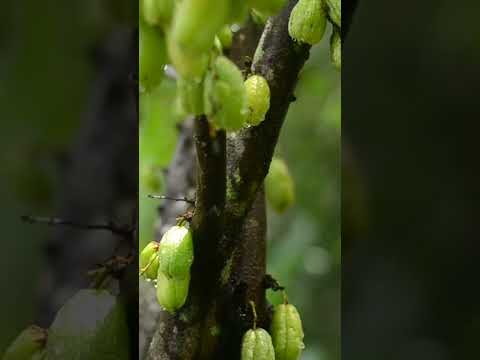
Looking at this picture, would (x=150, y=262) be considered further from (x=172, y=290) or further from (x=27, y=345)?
(x=27, y=345)

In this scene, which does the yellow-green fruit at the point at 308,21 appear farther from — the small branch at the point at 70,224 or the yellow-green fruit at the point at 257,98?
the small branch at the point at 70,224

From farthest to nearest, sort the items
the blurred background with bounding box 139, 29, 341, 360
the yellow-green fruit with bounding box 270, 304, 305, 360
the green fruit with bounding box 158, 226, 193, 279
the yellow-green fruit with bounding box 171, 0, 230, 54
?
the blurred background with bounding box 139, 29, 341, 360
the yellow-green fruit with bounding box 270, 304, 305, 360
the green fruit with bounding box 158, 226, 193, 279
the yellow-green fruit with bounding box 171, 0, 230, 54

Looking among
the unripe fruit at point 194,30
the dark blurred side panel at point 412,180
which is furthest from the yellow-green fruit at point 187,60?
the dark blurred side panel at point 412,180

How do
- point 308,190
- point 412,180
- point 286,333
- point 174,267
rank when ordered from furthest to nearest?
1. point 308,190
2. point 412,180
3. point 286,333
4. point 174,267

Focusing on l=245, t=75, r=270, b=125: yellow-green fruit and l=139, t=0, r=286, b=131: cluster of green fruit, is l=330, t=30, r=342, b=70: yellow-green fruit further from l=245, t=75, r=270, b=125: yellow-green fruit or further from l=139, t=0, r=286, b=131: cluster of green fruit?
l=139, t=0, r=286, b=131: cluster of green fruit

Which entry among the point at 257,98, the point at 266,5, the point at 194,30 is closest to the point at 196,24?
the point at 194,30

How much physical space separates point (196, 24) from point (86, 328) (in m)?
0.45

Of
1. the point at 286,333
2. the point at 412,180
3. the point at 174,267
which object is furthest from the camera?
the point at 412,180

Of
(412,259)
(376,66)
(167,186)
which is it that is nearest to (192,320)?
(167,186)

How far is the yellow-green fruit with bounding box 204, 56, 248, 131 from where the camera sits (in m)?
0.83

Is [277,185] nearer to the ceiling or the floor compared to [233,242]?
nearer to the ceiling

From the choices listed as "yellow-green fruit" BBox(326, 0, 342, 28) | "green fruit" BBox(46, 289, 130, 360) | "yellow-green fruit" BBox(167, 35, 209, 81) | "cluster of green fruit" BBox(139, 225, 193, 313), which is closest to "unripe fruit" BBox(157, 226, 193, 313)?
"cluster of green fruit" BBox(139, 225, 193, 313)

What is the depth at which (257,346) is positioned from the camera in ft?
3.46

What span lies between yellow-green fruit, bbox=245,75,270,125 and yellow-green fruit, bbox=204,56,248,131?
0.13 m
